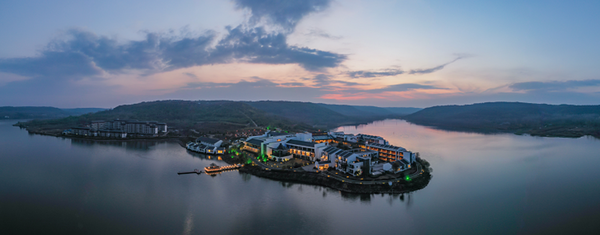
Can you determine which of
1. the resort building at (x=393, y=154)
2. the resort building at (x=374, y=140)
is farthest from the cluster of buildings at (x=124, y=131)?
the resort building at (x=393, y=154)

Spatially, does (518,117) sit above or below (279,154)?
above

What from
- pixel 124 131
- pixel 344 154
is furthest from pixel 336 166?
pixel 124 131

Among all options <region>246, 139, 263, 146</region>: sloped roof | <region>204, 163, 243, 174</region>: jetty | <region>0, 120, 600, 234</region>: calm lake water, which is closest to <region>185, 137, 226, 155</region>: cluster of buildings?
<region>246, 139, 263, 146</region>: sloped roof

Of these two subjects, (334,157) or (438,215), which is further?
(334,157)

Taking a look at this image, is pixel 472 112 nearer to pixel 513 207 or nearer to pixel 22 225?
pixel 513 207

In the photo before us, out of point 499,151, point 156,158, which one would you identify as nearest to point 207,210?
point 156,158

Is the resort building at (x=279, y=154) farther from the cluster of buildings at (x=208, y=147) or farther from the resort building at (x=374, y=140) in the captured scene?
the resort building at (x=374, y=140)

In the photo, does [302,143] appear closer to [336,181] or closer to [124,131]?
[336,181]

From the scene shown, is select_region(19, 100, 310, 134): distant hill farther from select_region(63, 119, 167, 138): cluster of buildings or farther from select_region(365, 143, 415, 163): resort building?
select_region(365, 143, 415, 163): resort building
